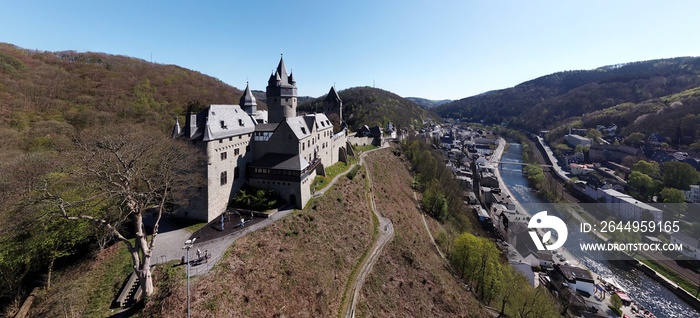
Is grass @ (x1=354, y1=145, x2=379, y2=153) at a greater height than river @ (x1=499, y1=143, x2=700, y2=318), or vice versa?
grass @ (x1=354, y1=145, x2=379, y2=153)

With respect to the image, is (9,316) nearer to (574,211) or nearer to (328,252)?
(328,252)

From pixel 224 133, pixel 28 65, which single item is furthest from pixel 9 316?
pixel 28 65

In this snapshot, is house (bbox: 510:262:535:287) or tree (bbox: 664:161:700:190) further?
tree (bbox: 664:161:700:190)

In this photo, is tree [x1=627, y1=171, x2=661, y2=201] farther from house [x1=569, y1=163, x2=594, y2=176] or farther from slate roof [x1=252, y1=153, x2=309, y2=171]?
slate roof [x1=252, y1=153, x2=309, y2=171]

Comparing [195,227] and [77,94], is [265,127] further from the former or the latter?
[77,94]

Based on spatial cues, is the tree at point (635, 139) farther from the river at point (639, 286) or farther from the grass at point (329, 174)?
the grass at point (329, 174)

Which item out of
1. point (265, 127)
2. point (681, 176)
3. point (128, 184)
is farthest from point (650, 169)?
point (128, 184)

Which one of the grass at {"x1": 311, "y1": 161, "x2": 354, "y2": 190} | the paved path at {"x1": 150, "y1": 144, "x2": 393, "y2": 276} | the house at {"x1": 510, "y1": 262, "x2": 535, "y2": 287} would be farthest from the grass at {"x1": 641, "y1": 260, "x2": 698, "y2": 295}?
the paved path at {"x1": 150, "y1": 144, "x2": 393, "y2": 276}
